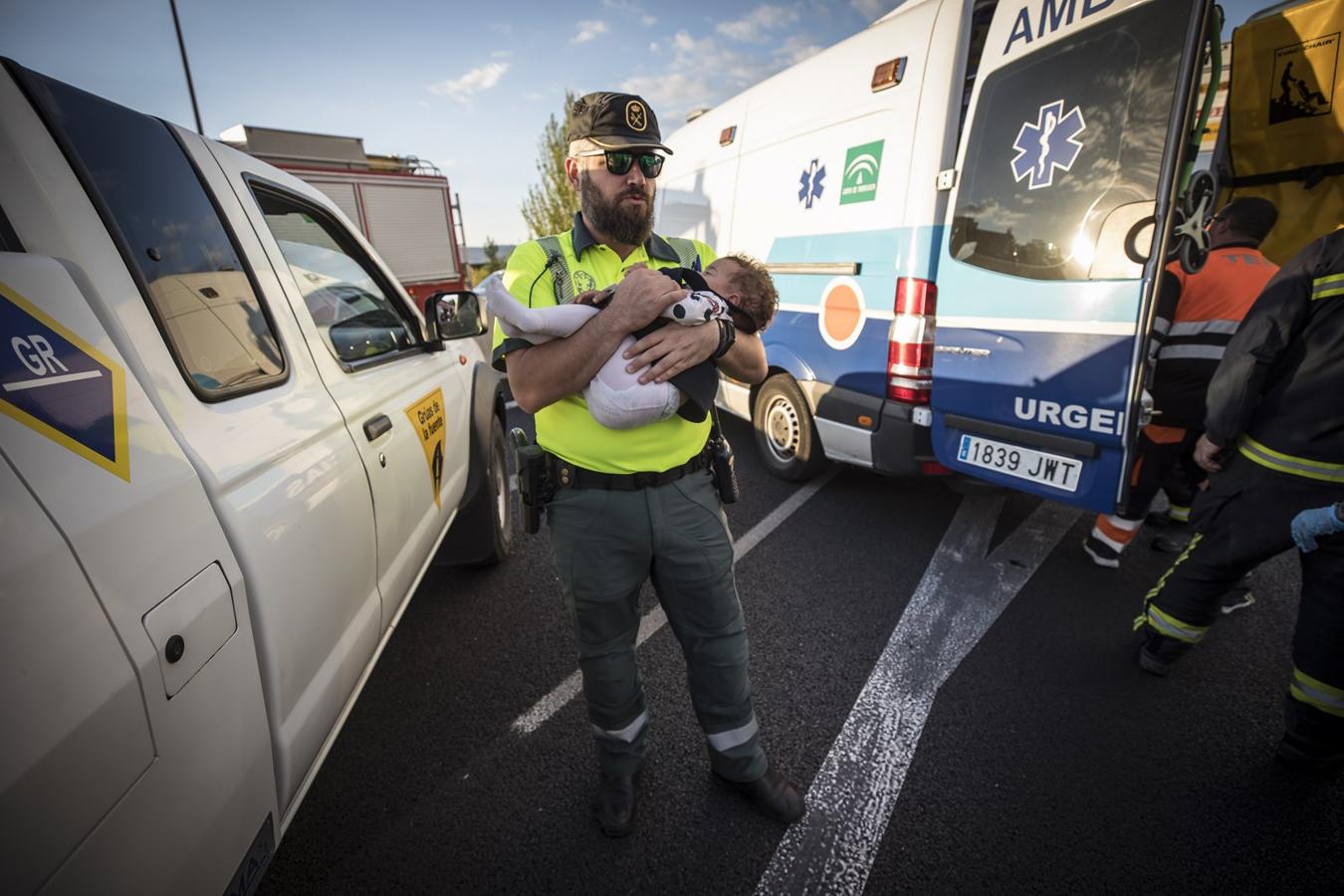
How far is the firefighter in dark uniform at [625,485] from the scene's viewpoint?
139 cm

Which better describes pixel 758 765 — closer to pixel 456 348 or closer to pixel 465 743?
pixel 465 743

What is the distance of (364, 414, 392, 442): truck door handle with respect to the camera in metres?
1.67

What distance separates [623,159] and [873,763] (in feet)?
6.51

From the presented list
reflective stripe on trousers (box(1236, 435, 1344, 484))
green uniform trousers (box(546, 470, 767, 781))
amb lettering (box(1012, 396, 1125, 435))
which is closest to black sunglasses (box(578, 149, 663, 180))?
green uniform trousers (box(546, 470, 767, 781))

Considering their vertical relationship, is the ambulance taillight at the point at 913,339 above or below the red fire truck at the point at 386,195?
below

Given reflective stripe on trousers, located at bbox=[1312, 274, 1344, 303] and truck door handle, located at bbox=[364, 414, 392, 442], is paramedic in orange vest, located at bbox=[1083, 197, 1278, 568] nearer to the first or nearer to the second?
reflective stripe on trousers, located at bbox=[1312, 274, 1344, 303]

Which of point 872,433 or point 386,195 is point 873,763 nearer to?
point 872,433

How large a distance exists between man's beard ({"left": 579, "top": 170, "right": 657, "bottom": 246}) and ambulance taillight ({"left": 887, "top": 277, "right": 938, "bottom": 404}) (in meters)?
1.83

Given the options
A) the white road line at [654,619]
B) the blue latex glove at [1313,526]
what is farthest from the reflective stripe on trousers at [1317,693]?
the white road line at [654,619]

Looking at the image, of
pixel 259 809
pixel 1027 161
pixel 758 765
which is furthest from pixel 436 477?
pixel 1027 161

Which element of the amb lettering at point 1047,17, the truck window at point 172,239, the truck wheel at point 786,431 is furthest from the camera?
the truck wheel at point 786,431

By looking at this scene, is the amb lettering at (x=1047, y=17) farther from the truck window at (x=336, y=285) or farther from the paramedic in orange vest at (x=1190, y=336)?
the truck window at (x=336, y=285)

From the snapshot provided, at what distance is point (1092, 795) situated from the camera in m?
1.77

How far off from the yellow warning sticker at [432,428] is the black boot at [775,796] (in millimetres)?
1516
